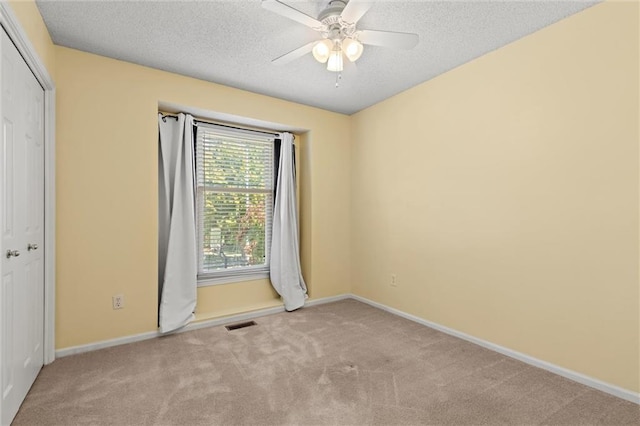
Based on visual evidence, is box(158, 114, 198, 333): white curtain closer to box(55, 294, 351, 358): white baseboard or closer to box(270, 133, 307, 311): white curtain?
box(55, 294, 351, 358): white baseboard

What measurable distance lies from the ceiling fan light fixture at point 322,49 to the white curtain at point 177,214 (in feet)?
5.71

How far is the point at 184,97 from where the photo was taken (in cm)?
310

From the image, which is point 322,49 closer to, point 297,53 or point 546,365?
point 297,53

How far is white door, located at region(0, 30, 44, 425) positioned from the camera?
5.42 ft

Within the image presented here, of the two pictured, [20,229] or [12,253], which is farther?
[20,229]

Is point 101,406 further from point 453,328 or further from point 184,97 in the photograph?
point 453,328

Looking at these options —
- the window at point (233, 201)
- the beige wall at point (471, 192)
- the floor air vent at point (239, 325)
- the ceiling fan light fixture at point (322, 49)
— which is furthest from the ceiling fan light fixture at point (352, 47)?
the floor air vent at point (239, 325)

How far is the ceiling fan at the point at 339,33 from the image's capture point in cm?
173

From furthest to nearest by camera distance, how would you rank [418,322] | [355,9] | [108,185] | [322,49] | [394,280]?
[394,280] → [418,322] → [108,185] → [322,49] → [355,9]

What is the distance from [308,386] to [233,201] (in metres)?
2.32

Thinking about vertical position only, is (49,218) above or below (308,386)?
above

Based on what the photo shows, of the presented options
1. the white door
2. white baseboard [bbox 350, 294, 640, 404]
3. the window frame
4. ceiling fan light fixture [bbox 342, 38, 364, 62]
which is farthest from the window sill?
ceiling fan light fixture [bbox 342, 38, 364, 62]

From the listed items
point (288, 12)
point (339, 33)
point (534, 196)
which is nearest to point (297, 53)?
point (339, 33)

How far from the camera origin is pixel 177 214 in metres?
3.19
